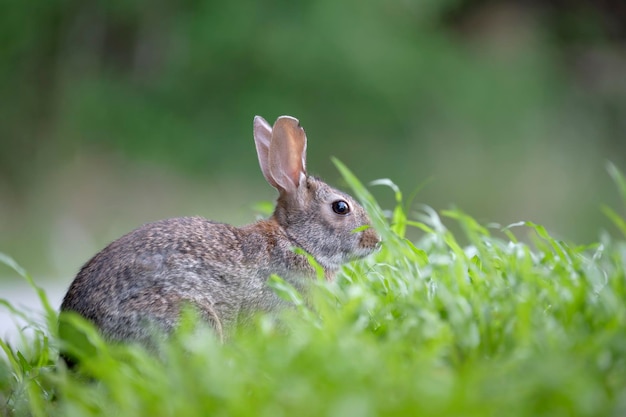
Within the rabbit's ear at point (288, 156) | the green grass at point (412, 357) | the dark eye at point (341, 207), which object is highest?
the rabbit's ear at point (288, 156)

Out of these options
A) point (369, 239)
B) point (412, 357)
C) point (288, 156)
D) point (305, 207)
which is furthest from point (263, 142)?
point (412, 357)

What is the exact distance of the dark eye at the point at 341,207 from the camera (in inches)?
191

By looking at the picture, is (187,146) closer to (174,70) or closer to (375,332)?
(174,70)

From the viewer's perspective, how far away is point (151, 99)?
12773 millimetres

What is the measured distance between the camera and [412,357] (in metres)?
2.78

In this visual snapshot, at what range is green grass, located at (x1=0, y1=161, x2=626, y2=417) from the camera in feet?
7.66

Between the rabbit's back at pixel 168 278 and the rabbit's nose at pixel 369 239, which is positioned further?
the rabbit's nose at pixel 369 239

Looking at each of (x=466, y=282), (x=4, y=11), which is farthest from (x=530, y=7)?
(x=466, y=282)

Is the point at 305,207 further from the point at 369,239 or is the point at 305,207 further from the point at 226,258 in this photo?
the point at 226,258

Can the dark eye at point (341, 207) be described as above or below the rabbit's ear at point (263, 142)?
below

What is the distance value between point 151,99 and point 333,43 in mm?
2619

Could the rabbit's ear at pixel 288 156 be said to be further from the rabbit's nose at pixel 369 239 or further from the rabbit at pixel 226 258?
the rabbit's nose at pixel 369 239

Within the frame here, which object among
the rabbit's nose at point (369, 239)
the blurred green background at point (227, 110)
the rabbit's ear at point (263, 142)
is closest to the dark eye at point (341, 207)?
the rabbit's nose at point (369, 239)

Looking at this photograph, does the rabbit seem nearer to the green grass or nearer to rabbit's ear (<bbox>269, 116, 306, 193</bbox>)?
rabbit's ear (<bbox>269, 116, 306, 193</bbox>)
